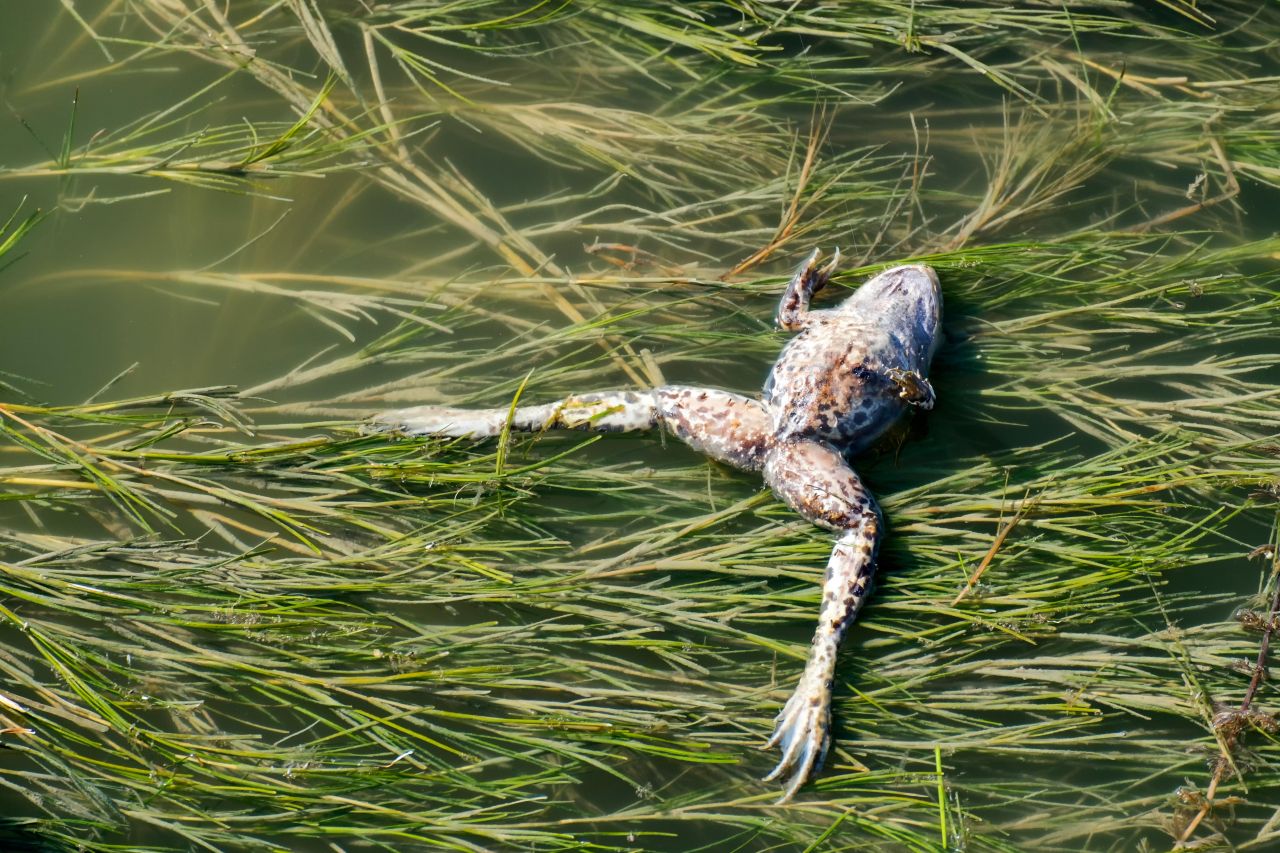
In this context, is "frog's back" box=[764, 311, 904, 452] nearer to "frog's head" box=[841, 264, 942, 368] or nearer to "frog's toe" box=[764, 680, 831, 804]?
"frog's head" box=[841, 264, 942, 368]

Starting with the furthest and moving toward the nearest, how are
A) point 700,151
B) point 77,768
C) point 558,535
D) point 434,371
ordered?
point 700,151 < point 434,371 < point 558,535 < point 77,768

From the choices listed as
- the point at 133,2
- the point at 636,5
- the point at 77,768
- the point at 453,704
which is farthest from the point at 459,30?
the point at 77,768

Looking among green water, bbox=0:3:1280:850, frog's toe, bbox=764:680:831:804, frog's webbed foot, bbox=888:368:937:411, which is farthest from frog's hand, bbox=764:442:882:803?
frog's webbed foot, bbox=888:368:937:411

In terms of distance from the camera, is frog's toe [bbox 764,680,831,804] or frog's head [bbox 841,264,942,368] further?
frog's head [bbox 841,264,942,368]

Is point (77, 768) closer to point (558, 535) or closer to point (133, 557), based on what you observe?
point (133, 557)

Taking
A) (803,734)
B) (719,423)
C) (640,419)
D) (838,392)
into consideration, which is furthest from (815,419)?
(803,734)

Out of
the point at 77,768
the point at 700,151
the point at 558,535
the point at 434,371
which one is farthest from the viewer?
the point at 700,151

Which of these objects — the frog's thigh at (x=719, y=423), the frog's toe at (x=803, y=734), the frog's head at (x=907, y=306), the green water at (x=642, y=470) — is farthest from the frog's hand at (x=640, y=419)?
the frog's toe at (x=803, y=734)
